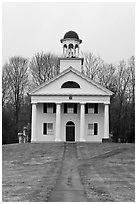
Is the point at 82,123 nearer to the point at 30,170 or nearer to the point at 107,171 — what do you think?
the point at 30,170

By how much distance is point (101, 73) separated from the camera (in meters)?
64.1

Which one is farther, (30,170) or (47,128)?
(47,128)

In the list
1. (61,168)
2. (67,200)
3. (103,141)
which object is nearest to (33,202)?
(67,200)

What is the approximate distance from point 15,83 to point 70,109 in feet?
61.4

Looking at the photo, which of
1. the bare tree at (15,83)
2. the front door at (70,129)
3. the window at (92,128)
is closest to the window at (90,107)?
the window at (92,128)

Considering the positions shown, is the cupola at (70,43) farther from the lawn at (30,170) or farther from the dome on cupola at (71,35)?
the lawn at (30,170)

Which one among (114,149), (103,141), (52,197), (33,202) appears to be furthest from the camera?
(103,141)

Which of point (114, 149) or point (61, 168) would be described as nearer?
point (61, 168)

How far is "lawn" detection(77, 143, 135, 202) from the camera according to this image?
1499 centimetres

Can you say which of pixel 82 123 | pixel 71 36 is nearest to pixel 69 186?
pixel 82 123

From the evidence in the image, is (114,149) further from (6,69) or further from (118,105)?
(6,69)

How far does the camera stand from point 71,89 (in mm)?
44438

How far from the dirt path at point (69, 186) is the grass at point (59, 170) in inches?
10.7

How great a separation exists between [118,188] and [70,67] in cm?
2837
